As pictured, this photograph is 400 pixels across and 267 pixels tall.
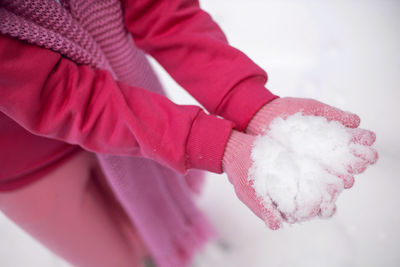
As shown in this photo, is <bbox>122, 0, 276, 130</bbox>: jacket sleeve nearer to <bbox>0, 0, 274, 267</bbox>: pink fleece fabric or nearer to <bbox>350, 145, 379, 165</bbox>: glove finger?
<bbox>0, 0, 274, 267</bbox>: pink fleece fabric

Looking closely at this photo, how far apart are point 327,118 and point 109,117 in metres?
0.31

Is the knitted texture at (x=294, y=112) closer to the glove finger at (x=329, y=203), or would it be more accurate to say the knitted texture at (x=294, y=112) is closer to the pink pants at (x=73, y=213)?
the glove finger at (x=329, y=203)

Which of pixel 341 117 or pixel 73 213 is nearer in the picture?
pixel 341 117

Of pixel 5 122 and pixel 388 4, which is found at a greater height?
pixel 388 4

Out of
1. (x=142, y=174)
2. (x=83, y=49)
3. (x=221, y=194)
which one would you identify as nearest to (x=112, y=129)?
(x=83, y=49)

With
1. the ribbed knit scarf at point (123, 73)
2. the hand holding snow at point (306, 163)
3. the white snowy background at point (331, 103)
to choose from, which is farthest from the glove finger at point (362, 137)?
the white snowy background at point (331, 103)

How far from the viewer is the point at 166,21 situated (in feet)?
1.37

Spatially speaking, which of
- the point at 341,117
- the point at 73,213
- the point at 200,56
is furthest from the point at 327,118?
the point at 73,213

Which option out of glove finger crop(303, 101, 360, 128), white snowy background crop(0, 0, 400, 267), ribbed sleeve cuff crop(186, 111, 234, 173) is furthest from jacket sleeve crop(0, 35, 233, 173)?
white snowy background crop(0, 0, 400, 267)

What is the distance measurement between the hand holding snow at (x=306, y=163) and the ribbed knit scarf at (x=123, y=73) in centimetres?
30

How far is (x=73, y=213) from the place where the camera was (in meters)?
0.51

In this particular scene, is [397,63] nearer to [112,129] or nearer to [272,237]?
[272,237]

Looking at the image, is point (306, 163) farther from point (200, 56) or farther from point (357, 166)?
point (200, 56)

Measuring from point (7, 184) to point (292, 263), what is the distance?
0.78 meters
